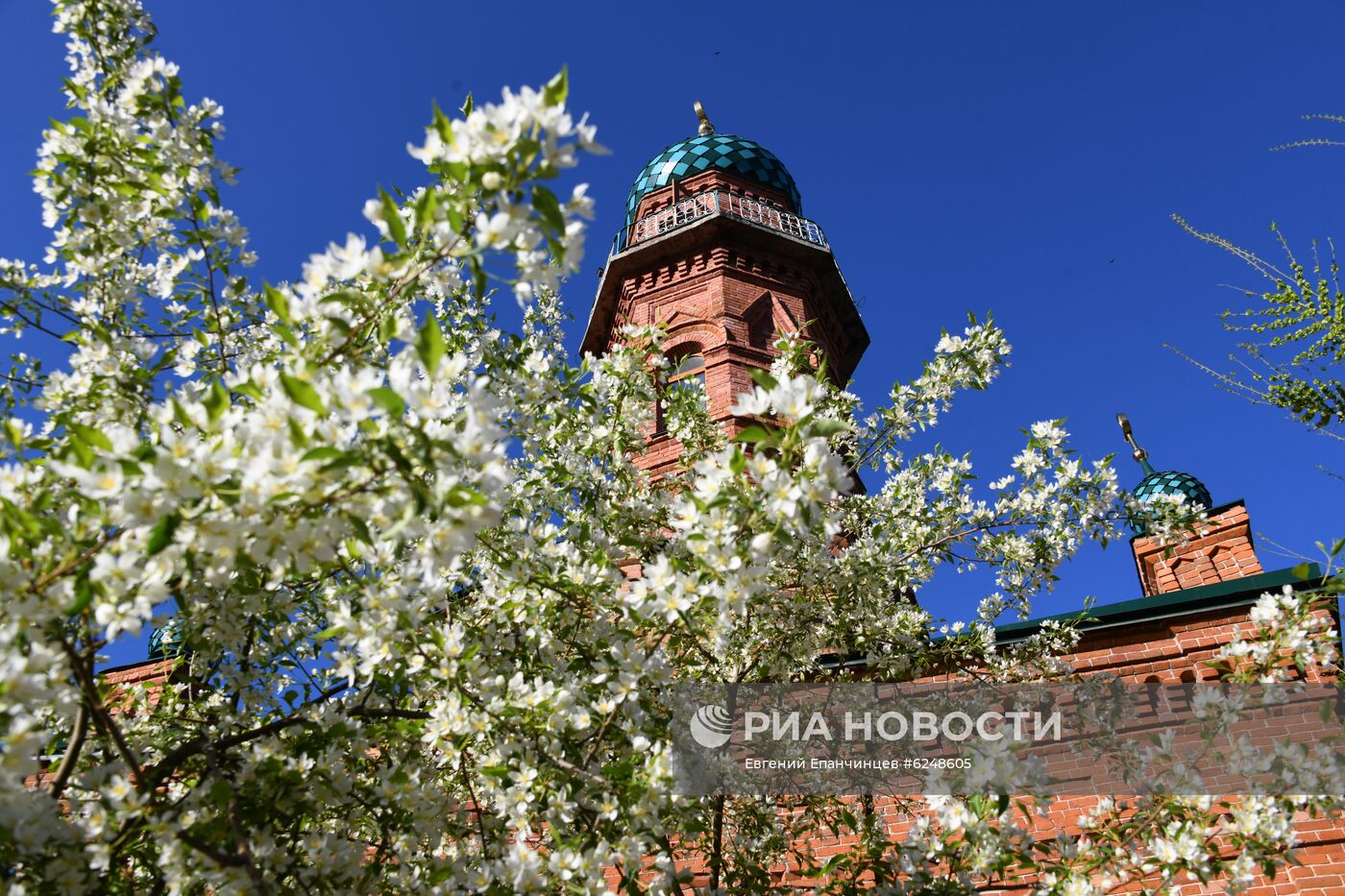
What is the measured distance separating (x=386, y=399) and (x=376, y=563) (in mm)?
1315

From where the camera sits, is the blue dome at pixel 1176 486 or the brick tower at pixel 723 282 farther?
the blue dome at pixel 1176 486

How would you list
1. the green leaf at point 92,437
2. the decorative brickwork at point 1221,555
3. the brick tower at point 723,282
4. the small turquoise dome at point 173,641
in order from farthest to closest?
the brick tower at point 723,282, the decorative brickwork at point 1221,555, the small turquoise dome at point 173,641, the green leaf at point 92,437

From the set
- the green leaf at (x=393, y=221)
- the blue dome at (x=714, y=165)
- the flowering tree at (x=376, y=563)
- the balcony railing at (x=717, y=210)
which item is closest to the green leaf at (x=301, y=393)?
the flowering tree at (x=376, y=563)

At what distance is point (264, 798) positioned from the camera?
299 centimetres

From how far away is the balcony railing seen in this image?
15401mm

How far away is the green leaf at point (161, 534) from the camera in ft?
5.84

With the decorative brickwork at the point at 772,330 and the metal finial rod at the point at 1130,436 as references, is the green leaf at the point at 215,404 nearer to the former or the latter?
the decorative brickwork at the point at 772,330

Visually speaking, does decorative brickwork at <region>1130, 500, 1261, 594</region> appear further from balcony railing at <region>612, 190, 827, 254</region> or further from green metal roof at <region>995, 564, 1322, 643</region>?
balcony railing at <region>612, 190, 827, 254</region>

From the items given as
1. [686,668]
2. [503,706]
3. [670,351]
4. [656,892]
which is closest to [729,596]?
[503,706]

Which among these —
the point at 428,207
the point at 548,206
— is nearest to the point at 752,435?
the point at 548,206

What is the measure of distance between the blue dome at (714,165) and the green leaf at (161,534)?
1628 centimetres

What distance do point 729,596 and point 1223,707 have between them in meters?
2.56
